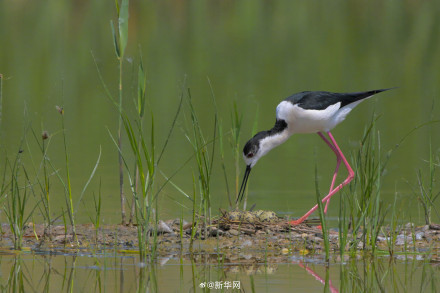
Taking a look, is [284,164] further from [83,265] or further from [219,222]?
[83,265]

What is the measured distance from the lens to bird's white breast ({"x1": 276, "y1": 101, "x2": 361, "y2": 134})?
26.4 feet

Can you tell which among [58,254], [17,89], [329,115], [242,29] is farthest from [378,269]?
[242,29]

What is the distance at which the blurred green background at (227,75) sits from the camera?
9484 millimetres

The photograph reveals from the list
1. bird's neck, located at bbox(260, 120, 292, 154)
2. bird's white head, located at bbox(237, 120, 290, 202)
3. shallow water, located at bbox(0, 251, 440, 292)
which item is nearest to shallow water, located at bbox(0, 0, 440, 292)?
shallow water, located at bbox(0, 251, 440, 292)

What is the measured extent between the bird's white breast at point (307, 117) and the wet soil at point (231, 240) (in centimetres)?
145

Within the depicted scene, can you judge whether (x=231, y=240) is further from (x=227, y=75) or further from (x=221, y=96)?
(x=227, y=75)

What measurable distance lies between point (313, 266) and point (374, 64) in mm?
14980

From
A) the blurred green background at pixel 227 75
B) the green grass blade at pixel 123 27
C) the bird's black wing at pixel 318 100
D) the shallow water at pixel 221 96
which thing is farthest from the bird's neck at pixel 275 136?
the green grass blade at pixel 123 27

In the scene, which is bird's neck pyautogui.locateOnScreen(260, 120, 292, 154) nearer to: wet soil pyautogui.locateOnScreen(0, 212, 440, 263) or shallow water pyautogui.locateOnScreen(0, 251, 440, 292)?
wet soil pyautogui.locateOnScreen(0, 212, 440, 263)

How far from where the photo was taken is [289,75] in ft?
61.2

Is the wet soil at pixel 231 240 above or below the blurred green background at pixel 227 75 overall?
below

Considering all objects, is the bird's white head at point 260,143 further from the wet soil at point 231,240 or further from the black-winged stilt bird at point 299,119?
the wet soil at point 231,240

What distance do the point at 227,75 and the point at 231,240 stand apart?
12.8 metres

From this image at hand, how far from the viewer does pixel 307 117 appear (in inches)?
317
